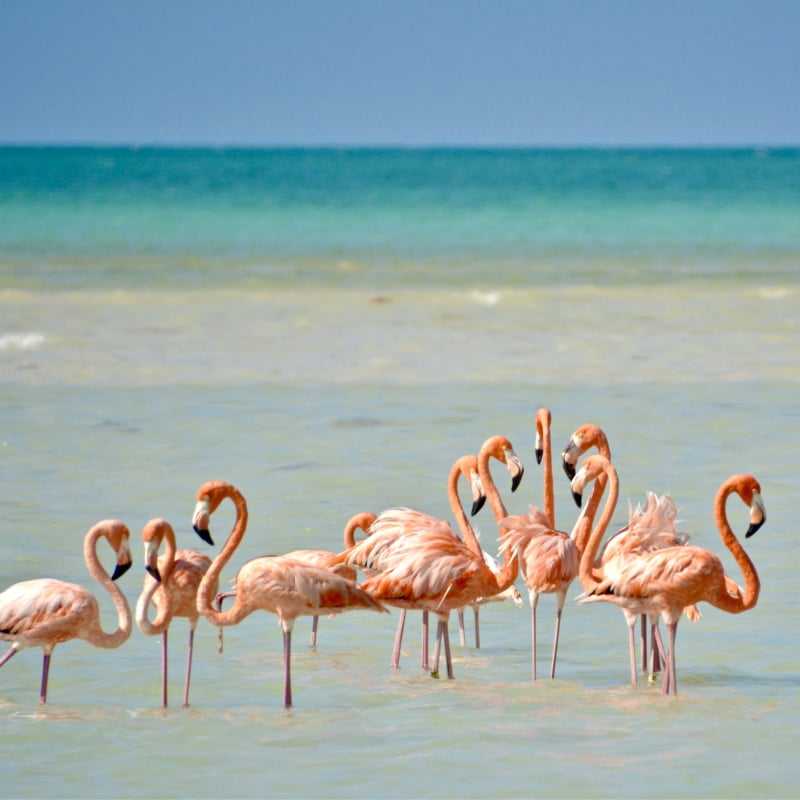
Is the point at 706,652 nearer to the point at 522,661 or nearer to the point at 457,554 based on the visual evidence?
the point at 522,661

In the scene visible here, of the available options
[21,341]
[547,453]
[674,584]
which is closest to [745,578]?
[674,584]

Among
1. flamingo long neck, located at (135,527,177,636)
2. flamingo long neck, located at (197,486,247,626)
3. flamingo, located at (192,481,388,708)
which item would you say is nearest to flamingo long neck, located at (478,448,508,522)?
flamingo, located at (192,481,388,708)

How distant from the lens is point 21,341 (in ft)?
49.0

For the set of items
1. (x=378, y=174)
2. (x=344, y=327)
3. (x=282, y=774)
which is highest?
(x=378, y=174)

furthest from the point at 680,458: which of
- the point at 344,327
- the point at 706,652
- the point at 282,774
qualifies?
the point at 344,327

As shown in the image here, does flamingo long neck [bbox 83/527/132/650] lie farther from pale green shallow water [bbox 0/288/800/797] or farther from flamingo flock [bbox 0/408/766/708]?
pale green shallow water [bbox 0/288/800/797]

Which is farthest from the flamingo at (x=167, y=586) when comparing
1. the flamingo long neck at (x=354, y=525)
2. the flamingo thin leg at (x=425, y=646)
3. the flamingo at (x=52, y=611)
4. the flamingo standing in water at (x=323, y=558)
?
the flamingo thin leg at (x=425, y=646)

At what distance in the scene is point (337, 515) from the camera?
7.98 metres

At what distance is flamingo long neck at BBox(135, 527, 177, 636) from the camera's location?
5215 millimetres

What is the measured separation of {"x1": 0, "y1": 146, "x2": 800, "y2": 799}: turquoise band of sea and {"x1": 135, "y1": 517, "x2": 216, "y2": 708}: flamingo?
0.27 meters

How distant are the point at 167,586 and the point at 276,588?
41cm

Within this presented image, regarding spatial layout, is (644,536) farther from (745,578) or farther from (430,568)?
(430,568)

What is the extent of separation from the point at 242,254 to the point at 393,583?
21.9 metres

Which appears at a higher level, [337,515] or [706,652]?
[337,515]
